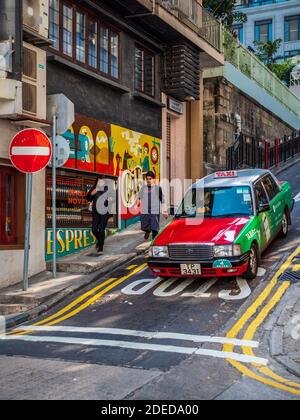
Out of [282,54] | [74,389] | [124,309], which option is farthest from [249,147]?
[282,54]

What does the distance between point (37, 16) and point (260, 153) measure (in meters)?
16.5

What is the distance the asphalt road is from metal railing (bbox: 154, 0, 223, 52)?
9.04m

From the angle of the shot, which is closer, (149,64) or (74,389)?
(74,389)

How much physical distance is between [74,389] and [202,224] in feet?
17.5

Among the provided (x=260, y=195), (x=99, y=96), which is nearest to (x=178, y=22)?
(x=99, y=96)

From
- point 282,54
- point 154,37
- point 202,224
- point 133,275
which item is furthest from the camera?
point 282,54

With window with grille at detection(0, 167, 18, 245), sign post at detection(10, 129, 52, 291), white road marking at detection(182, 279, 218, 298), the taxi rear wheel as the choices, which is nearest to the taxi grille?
white road marking at detection(182, 279, 218, 298)

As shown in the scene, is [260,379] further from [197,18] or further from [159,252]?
[197,18]

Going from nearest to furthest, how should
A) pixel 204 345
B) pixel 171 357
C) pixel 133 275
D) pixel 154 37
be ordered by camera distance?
1. pixel 171 357
2. pixel 204 345
3. pixel 133 275
4. pixel 154 37

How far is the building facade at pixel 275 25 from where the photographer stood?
55.4 meters

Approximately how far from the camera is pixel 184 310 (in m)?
8.60

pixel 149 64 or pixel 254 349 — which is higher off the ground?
pixel 149 64
